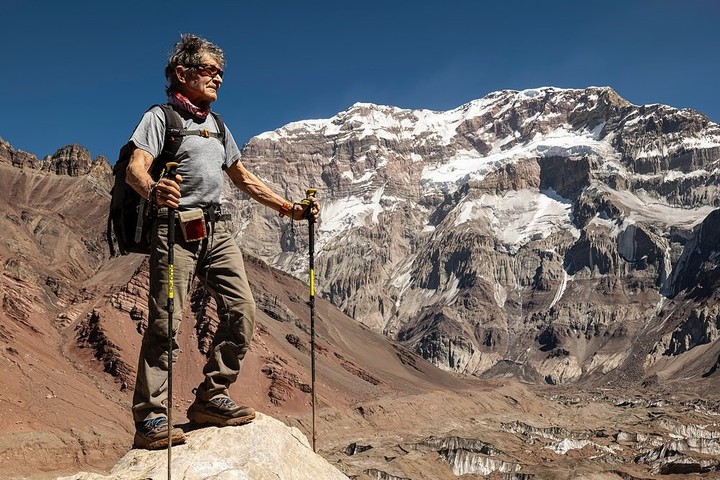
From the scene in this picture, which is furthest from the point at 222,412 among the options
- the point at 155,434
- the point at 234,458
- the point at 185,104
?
the point at 185,104

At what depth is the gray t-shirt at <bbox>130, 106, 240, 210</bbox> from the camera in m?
7.43

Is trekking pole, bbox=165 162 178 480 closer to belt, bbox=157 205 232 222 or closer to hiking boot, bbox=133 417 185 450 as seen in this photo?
hiking boot, bbox=133 417 185 450

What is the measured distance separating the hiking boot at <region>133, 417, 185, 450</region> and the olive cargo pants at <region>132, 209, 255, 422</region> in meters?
0.08

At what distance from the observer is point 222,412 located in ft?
26.1

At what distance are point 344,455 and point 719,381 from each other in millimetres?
114455

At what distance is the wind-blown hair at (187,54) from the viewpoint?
7922 millimetres

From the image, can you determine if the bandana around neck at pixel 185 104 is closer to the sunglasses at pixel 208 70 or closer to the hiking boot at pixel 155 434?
the sunglasses at pixel 208 70

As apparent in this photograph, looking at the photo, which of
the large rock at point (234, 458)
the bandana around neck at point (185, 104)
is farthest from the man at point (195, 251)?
the large rock at point (234, 458)

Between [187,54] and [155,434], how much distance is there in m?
3.53

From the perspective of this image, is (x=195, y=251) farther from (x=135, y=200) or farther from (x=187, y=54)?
(x=187, y=54)

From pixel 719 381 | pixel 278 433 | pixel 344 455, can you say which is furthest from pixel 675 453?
pixel 719 381

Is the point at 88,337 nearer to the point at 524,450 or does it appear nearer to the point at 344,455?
the point at 344,455

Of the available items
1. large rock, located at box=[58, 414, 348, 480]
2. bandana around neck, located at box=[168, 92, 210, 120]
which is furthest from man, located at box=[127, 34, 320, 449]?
large rock, located at box=[58, 414, 348, 480]

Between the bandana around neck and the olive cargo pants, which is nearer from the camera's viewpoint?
the olive cargo pants
